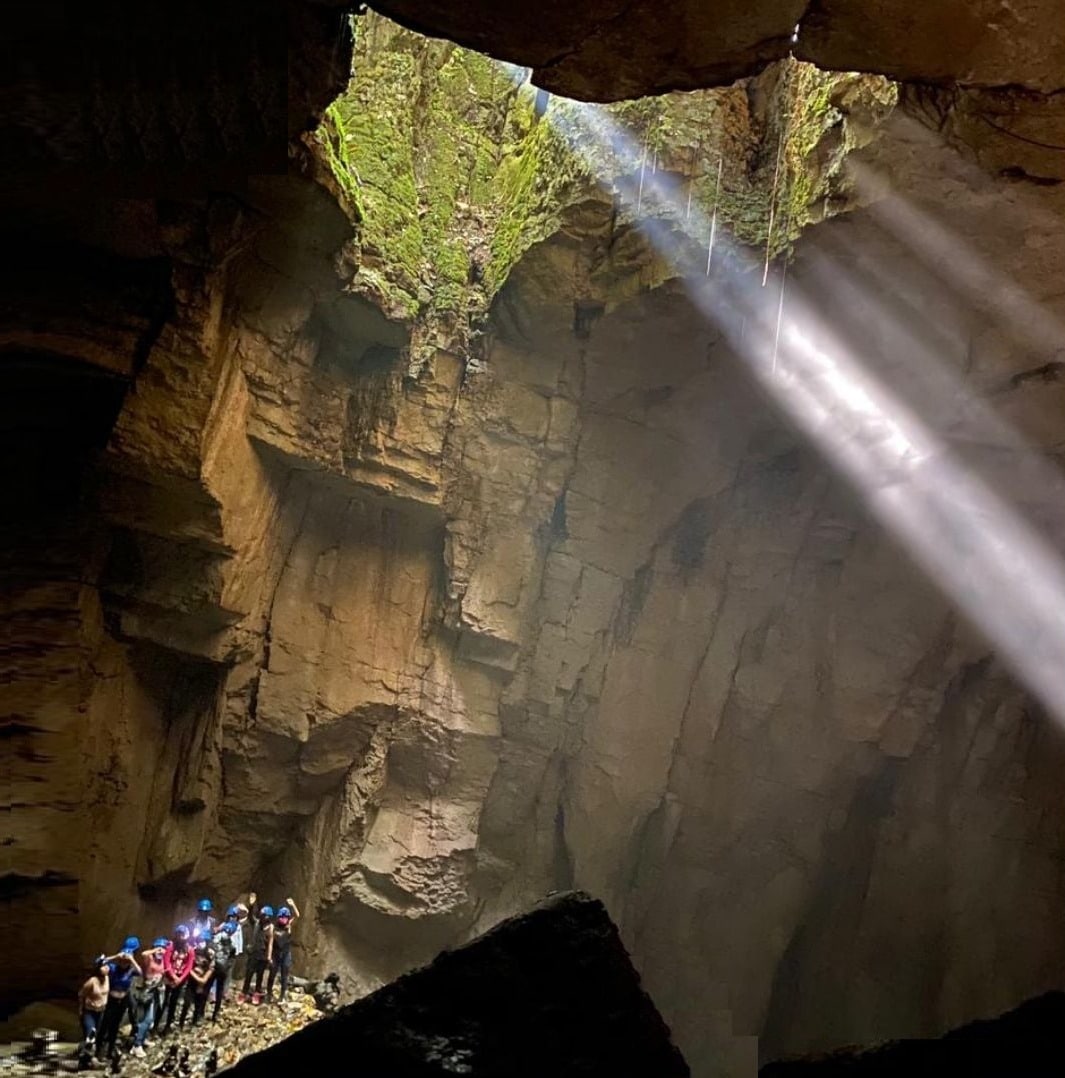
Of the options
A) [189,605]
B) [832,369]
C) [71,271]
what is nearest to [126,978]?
[189,605]

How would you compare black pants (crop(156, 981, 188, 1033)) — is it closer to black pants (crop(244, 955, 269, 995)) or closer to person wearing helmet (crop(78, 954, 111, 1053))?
person wearing helmet (crop(78, 954, 111, 1053))

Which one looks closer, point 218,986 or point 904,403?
point 218,986

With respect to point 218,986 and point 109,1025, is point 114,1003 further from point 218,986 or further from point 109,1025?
point 218,986

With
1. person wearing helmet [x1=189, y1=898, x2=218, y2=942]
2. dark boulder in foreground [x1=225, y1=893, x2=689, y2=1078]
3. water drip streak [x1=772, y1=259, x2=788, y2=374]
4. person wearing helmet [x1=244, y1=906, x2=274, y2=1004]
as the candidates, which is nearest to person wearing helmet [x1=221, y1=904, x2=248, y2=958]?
person wearing helmet [x1=189, y1=898, x2=218, y2=942]

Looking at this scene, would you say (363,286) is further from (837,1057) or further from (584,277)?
(837,1057)

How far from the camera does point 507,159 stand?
12.0m

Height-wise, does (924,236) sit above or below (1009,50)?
above

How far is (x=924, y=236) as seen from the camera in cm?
809

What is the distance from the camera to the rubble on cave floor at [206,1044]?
A: 798 cm

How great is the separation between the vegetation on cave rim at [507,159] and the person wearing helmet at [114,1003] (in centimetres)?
769

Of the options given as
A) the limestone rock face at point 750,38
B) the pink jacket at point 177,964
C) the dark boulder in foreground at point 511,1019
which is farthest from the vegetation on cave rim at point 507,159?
the pink jacket at point 177,964

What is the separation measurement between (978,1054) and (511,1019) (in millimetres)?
1621

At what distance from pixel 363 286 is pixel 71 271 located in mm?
3192

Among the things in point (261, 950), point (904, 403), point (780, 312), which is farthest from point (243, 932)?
point (904, 403)
